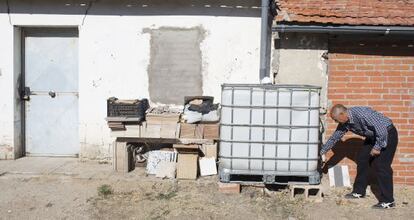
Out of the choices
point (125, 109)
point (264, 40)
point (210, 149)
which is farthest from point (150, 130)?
point (264, 40)

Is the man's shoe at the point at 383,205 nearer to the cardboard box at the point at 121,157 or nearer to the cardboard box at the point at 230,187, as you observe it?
the cardboard box at the point at 230,187

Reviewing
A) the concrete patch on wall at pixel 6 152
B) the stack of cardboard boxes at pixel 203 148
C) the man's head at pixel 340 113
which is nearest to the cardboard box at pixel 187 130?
the stack of cardboard boxes at pixel 203 148

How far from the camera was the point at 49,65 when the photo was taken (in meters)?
9.26

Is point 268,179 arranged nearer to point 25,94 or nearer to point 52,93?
point 52,93

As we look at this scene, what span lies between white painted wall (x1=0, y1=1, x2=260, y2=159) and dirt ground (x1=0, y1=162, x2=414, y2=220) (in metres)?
1.46

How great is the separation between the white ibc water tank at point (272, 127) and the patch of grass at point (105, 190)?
6.02 feet

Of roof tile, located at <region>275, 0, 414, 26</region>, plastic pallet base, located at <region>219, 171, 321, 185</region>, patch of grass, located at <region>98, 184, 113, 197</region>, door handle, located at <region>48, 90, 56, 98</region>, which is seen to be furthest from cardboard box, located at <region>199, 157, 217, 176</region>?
door handle, located at <region>48, 90, 56, 98</region>

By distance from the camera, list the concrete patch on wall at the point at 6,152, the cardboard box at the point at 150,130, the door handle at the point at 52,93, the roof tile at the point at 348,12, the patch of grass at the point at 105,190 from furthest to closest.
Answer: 1. the door handle at the point at 52,93
2. the concrete patch on wall at the point at 6,152
3. the cardboard box at the point at 150,130
4. the roof tile at the point at 348,12
5. the patch of grass at the point at 105,190

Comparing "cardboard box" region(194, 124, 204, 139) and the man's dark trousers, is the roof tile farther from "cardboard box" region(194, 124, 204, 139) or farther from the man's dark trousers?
"cardboard box" region(194, 124, 204, 139)

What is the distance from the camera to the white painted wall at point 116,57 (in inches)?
340

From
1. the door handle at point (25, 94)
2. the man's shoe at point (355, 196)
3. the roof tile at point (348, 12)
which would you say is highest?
the roof tile at point (348, 12)

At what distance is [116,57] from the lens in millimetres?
8820

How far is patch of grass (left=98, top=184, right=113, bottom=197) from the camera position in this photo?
23.5ft

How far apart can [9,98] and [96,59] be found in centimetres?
179
